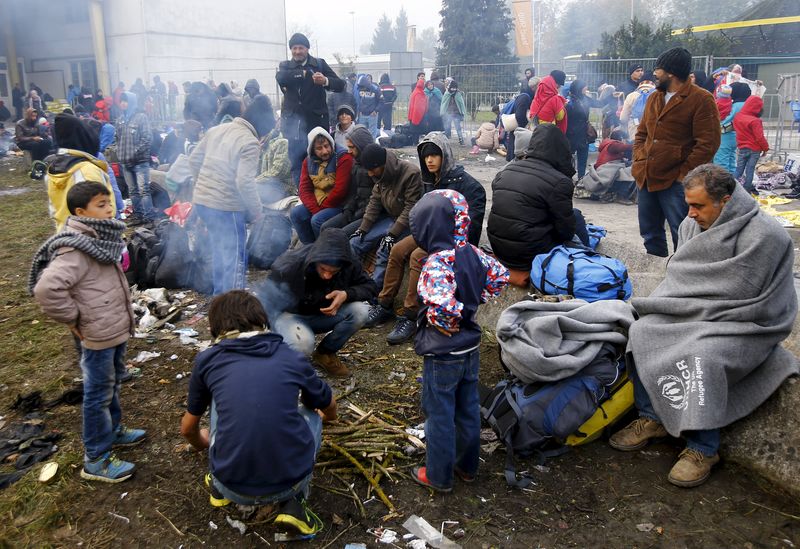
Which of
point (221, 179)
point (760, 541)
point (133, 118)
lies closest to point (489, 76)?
point (133, 118)

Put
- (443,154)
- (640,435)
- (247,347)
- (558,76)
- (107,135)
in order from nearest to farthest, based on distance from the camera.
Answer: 1. (247,347)
2. (640,435)
3. (443,154)
4. (558,76)
5. (107,135)

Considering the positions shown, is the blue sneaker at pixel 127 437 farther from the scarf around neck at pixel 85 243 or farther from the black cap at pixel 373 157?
the black cap at pixel 373 157

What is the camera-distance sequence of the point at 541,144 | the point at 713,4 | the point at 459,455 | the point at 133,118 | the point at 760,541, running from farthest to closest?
the point at 713,4
the point at 133,118
the point at 541,144
the point at 459,455
the point at 760,541

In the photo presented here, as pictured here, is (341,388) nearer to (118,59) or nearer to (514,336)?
(514,336)

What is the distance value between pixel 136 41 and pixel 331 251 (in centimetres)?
2359

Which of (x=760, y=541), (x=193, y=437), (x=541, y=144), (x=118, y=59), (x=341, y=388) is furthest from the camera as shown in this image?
(x=118, y=59)

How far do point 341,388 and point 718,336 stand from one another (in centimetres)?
242

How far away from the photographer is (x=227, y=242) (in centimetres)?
562

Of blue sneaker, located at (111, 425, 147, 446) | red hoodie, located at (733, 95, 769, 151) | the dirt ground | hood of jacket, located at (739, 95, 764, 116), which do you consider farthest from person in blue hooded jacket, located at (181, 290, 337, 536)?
hood of jacket, located at (739, 95, 764, 116)

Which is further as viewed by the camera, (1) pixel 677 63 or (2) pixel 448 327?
(1) pixel 677 63

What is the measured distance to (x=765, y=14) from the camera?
23.0 m

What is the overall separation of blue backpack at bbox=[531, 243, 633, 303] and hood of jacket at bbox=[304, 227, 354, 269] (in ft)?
4.82

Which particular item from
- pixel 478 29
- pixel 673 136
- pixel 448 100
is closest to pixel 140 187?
pixel 673 136

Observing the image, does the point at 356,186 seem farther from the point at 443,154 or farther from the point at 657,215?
the point at 657,215
